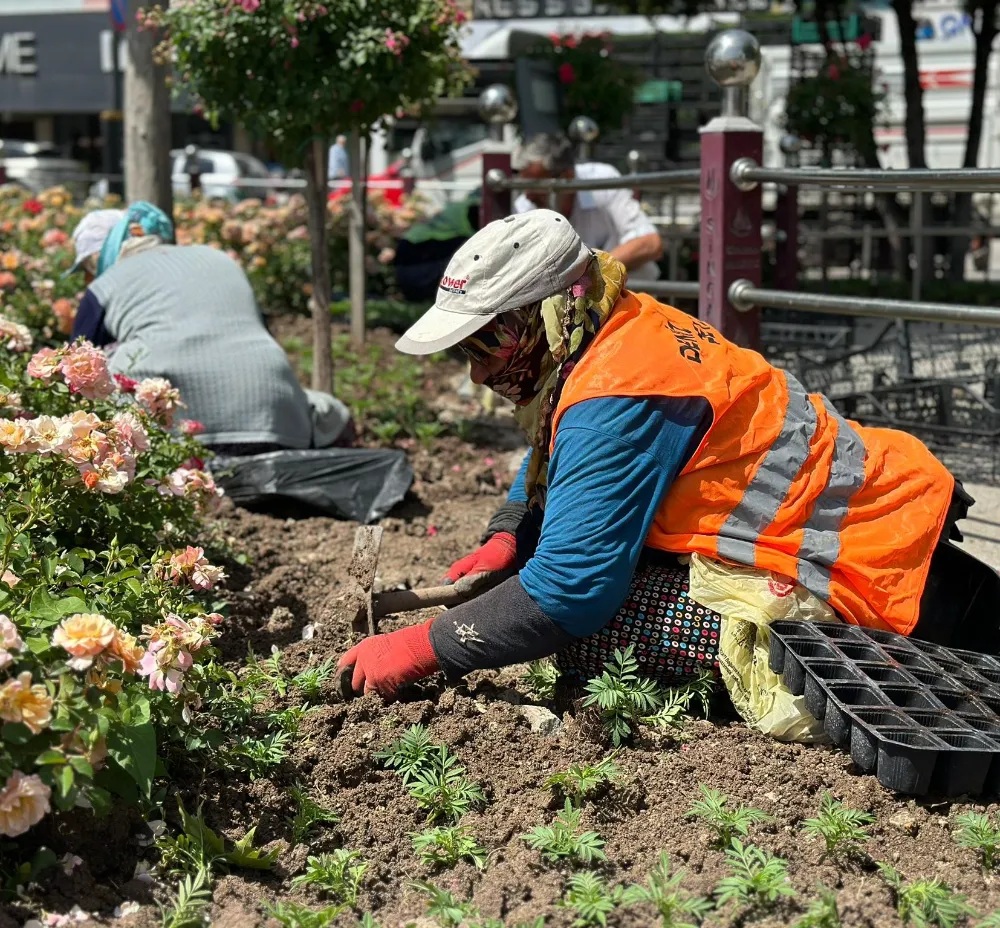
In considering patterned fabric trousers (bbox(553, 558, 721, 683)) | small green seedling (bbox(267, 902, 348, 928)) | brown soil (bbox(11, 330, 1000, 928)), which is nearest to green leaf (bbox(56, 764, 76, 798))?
brown soil (bbox(11, 330, 1000, 928))

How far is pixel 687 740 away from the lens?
266 cm

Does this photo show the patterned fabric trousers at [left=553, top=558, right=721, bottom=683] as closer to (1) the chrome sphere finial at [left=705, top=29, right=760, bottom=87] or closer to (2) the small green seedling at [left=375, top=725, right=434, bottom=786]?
(2) the small green seedling at [left=375, top=725, right=434, bottom=786]

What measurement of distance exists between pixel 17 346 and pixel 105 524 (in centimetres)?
93

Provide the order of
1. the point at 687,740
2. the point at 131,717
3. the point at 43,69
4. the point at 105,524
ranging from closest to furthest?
1. the point at 131,717
2. the point at 687,740
3. the point at 105,524
4. the point at 43,69

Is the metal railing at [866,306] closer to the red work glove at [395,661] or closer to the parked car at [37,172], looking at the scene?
the red work glove at [395,661]

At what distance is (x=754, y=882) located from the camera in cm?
209

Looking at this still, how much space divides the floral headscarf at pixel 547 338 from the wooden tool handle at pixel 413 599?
17.8 inches

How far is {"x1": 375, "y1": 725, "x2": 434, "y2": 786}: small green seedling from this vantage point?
2.54 m

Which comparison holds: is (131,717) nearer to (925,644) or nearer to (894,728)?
(894,728)

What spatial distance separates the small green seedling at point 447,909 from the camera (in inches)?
81.9

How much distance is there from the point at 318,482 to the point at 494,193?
2633 millimetres

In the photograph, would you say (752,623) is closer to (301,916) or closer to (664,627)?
(664,627)

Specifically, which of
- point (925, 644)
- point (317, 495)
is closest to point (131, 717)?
point (925, 644)

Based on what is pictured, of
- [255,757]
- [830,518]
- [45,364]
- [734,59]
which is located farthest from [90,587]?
[734,59]
